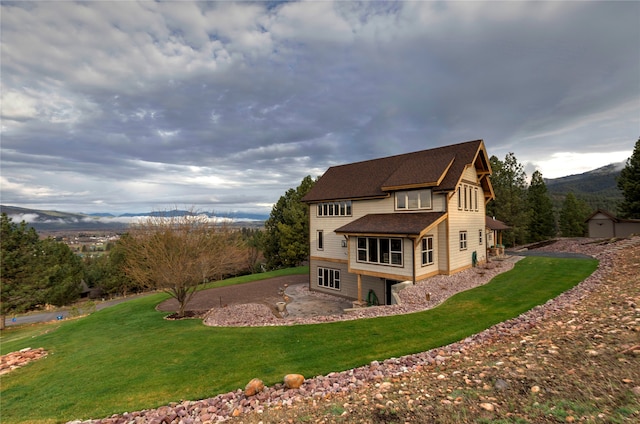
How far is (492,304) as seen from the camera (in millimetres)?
12180

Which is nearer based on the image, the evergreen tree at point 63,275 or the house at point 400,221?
the house at point 400,221

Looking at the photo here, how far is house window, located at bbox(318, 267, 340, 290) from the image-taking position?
2238 centimetres

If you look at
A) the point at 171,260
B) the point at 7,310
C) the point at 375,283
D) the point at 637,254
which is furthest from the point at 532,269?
the point at 7,310

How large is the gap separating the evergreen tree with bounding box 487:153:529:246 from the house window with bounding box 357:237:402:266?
28.0m

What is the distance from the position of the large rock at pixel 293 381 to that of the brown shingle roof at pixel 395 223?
1015 cm

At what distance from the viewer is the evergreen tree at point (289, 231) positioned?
3934 cm

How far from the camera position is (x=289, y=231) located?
39312mm

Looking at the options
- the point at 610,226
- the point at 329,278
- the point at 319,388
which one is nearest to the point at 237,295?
the point at 329,278

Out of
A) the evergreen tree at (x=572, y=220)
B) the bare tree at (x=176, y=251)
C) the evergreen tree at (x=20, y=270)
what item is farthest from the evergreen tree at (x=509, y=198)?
the evergreen tree at (x=20, y=270)

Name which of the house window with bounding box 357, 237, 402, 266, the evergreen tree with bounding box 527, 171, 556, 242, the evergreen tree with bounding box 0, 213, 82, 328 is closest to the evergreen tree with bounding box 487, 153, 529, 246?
the evergreen tree with bounding box 527, 171, 556, 242

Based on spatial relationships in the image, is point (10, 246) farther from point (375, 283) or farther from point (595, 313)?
point (595, 313)

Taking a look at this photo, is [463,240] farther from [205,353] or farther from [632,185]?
[632,185]

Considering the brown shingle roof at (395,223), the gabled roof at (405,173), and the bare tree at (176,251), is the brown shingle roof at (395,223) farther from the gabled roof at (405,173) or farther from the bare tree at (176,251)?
the bare tree at (176,251)

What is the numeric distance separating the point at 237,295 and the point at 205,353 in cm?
1328
